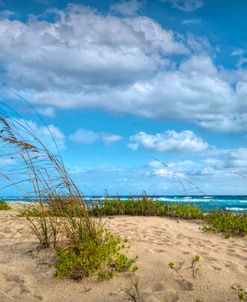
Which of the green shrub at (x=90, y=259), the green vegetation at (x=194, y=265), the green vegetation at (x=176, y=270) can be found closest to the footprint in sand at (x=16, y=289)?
the green shrub at (x=90, y=259)

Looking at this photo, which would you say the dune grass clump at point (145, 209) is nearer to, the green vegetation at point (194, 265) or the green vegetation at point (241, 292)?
the green vegetation at point (194, 265)

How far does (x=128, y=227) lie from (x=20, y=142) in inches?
167

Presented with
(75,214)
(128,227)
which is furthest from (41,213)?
(128,227)

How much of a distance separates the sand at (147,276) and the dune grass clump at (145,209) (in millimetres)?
4701

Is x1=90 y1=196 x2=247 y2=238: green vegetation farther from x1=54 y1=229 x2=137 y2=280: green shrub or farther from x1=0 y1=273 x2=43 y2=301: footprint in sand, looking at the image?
x1=0 y1=273 x2=43 y2=301: footprint in sand

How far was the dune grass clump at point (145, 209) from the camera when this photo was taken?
39.7 feet

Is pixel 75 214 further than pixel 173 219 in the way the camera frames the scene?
No

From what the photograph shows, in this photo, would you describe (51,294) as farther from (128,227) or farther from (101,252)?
(128,227)

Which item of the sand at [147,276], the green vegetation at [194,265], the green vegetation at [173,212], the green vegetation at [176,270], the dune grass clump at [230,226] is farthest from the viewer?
the green vegetation at [173,212]

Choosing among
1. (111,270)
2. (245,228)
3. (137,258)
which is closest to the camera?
(111,270)

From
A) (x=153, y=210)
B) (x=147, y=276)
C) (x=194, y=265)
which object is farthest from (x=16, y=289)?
(x=153, y=210)

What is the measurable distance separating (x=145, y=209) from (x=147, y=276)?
7.15m

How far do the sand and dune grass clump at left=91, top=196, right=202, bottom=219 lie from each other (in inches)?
185

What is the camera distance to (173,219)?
11.8m
